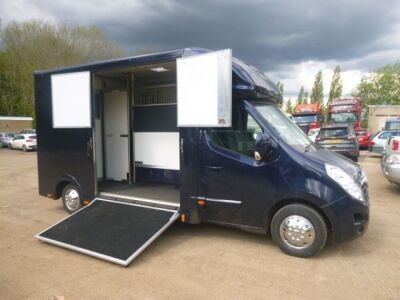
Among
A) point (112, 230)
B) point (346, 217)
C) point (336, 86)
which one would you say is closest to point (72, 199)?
point (112, 230)

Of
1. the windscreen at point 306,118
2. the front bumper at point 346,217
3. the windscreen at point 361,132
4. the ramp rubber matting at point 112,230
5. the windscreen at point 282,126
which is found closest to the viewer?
the front bumper at point 346,217

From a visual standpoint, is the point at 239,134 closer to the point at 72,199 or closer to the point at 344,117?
the point at 72,199

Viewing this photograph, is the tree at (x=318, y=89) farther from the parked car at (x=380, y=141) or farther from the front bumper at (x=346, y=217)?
the front bumper at (x=346, y=217)

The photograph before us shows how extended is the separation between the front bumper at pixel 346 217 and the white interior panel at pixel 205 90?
5.42 feet

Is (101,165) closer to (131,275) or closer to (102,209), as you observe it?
(102,209)

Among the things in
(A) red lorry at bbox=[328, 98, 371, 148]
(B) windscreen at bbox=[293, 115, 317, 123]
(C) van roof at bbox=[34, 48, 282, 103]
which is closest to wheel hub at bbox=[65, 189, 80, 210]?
(C) van roof at bbox=[34, 48, 282, 103]

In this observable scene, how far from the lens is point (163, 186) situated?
6.11 m

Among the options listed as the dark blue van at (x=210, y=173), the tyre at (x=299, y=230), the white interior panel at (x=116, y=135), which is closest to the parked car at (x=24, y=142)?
the white interior panel at (x=116, y=135)

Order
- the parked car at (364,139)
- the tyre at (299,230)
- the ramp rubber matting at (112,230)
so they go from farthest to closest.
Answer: the parked car at (364,139), the ramp rubber matting at (112,230), the tyre at (299,230)

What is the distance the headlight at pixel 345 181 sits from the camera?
11.9 feet

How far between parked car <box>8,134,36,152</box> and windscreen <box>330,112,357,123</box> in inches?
893

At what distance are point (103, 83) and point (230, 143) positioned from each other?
12.2 ft

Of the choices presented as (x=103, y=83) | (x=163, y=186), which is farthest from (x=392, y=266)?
(x=103, y=83)

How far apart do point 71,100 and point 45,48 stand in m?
29.1
